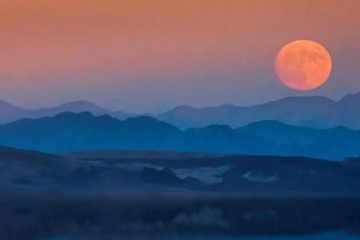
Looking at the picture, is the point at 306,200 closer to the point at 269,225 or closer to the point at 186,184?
the point at 269,225

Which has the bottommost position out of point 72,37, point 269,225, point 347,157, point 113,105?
point 269,225

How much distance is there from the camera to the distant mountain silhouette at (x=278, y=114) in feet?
6.13

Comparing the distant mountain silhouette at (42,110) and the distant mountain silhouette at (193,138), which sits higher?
the distant mountain silhouette at (42,110)

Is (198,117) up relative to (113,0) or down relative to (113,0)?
down

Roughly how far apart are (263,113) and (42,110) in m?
0.61

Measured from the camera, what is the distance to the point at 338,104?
188cm

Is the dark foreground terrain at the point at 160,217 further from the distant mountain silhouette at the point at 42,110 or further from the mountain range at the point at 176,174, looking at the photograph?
the distant mountain silhouette at the point at 42,110

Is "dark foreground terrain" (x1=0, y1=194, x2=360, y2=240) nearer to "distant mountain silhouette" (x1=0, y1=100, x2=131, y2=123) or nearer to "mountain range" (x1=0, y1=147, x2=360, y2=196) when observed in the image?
"mountain range" (x1=0, y1=147, x2=360, y2=196)

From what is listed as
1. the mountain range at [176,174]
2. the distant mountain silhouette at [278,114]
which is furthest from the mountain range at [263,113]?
the mountain range at [176,174]

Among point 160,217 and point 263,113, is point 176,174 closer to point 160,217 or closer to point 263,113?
point 160,217

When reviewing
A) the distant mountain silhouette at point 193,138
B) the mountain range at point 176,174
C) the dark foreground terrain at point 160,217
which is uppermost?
the distant mountain silhouette at point 193,138

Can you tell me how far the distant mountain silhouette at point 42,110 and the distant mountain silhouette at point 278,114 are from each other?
0.19 meters

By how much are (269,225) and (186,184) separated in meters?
0.25

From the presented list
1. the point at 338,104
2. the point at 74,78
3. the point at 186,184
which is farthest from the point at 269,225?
the point at 74,78
